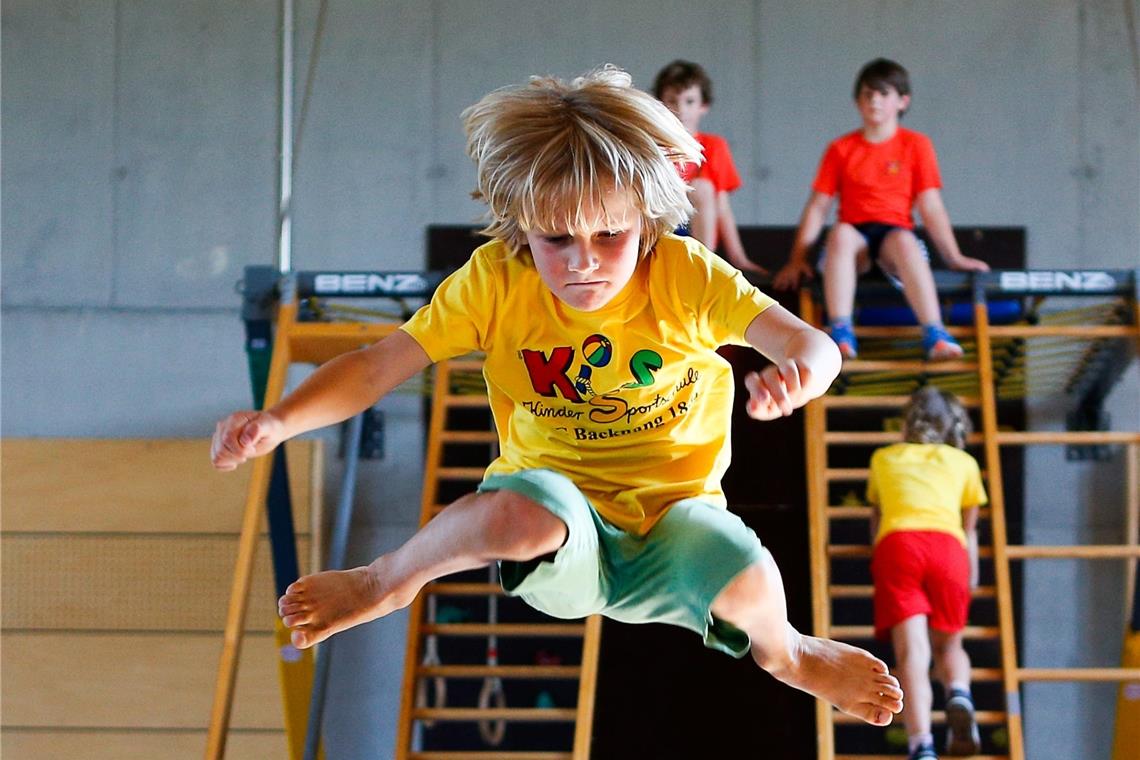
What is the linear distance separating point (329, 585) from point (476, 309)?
544mm

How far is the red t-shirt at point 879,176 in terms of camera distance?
4555mm

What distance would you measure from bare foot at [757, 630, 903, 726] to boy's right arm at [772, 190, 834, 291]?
216 cm

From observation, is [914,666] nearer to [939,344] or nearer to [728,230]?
[939,344]

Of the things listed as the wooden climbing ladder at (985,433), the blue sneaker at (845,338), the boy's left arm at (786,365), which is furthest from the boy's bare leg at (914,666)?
the boy's left arm at (786,365)

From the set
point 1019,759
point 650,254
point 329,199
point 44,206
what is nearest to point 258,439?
point 650,254

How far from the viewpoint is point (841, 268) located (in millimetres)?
4379

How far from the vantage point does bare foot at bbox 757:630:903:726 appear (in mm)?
2514

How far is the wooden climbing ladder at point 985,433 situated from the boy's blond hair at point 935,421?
0.20 meters

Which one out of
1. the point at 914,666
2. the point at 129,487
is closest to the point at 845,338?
the point at 914,666

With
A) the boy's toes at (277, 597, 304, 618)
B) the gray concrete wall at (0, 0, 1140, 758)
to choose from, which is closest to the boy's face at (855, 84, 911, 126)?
the gray concrete wall at (0, 0, 1140, 758)

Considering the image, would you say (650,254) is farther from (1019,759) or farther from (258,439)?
(1019,759)

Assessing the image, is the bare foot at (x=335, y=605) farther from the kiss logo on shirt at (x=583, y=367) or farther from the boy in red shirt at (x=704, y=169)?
the boy in red shirt at (x=704, y=169)

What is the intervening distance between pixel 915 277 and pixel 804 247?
447 mm

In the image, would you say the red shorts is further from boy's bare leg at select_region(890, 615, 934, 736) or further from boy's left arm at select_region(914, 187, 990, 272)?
boy's left arm at select_region(914, 187, 990, 272)
